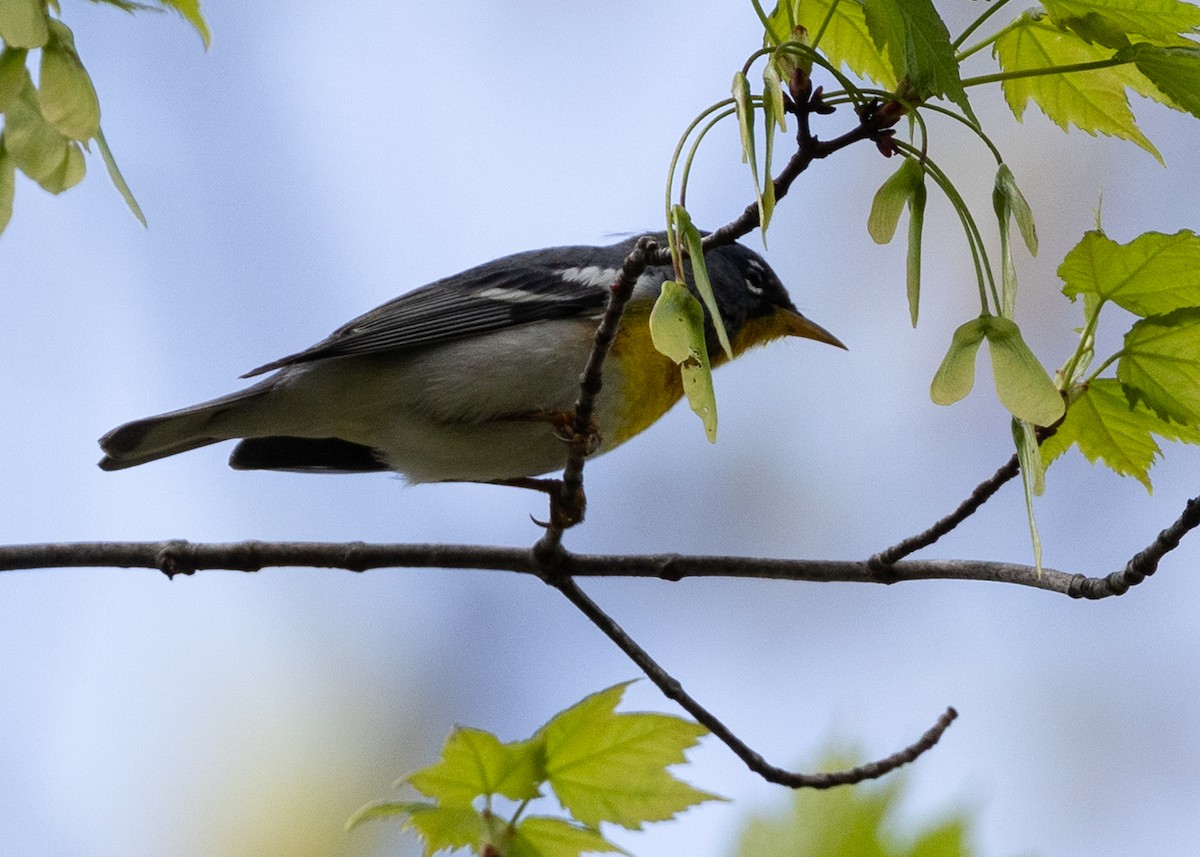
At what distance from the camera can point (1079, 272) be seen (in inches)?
83.4

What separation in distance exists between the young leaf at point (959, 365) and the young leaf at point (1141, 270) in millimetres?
412

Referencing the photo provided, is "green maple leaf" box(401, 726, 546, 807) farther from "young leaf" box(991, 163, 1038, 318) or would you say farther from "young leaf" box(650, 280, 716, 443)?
"young leaf" box(991, 163, 1038, 318)

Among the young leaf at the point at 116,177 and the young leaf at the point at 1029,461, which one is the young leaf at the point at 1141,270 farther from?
the young leaf at the point at 116,177

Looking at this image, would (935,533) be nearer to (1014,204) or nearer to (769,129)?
(1014,204)

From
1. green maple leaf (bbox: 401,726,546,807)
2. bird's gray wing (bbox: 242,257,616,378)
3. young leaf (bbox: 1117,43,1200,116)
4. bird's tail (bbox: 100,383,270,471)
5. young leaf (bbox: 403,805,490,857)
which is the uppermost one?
young leaf (bbox: 1117,43,1200,116)

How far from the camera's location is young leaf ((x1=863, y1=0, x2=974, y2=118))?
5.68ft

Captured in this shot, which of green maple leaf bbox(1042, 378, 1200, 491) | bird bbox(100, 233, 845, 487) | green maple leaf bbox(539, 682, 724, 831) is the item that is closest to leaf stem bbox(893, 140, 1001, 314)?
green maple leaf bbox(1042, 378, 1200, 491)

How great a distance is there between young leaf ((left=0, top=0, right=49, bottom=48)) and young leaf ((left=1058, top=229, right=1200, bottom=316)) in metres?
1.64

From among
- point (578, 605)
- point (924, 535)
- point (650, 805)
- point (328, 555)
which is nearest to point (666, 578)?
point (578, 605)

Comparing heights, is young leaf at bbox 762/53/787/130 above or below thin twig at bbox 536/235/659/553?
above

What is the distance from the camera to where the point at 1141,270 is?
6.91 ft

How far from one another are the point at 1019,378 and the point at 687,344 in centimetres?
49

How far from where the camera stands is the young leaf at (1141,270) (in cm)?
209

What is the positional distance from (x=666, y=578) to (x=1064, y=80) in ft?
4.62
